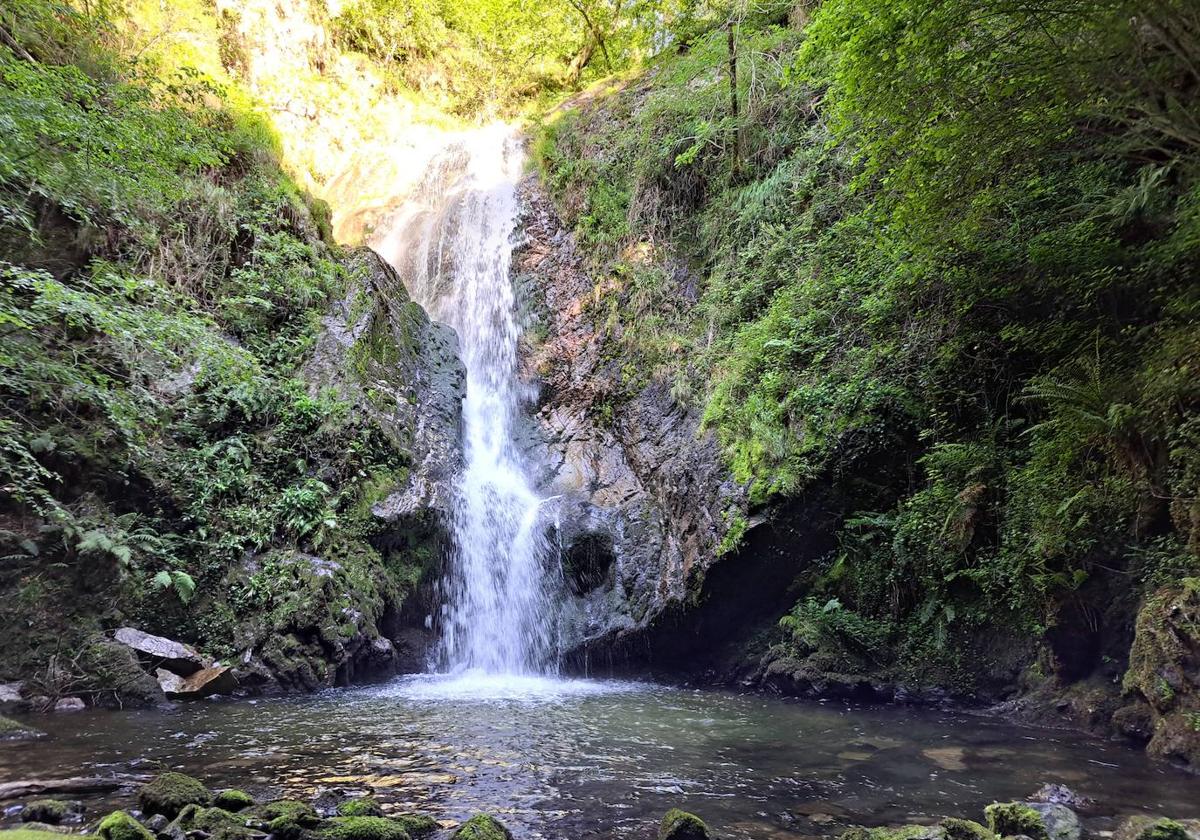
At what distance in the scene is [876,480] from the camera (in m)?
8.65

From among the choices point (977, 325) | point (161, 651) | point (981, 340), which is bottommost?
point (161, 651)

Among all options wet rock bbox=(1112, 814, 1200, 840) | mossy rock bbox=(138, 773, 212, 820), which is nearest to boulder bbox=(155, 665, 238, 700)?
mossy rock bbox=(138, 773, 212, 820)

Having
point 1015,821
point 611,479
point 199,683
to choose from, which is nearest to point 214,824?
point 199,683

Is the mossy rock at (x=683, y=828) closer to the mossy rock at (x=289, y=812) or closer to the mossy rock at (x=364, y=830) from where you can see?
the mossy rock at (x=364, y=830)

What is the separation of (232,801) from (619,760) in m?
2.90

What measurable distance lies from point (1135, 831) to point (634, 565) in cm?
710

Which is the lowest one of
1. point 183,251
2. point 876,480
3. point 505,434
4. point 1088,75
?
point 876,480

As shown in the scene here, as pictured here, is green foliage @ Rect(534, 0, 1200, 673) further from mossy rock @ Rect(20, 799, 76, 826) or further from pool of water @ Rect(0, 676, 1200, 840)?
mossy rock @ Rect(20, 799, 76, 826)

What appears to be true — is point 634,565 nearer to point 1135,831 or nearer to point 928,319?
point 928,319

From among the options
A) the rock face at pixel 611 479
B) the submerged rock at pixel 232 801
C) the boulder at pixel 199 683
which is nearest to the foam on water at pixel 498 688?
the rock face at pixel 611 479

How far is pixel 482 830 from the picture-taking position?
365 centimetres

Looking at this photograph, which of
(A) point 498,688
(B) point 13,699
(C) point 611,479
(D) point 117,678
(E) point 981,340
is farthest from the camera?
(C) point 611,479

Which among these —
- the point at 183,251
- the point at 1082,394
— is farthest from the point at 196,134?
the point at 1082,394

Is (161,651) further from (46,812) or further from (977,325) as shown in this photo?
(977,325)
